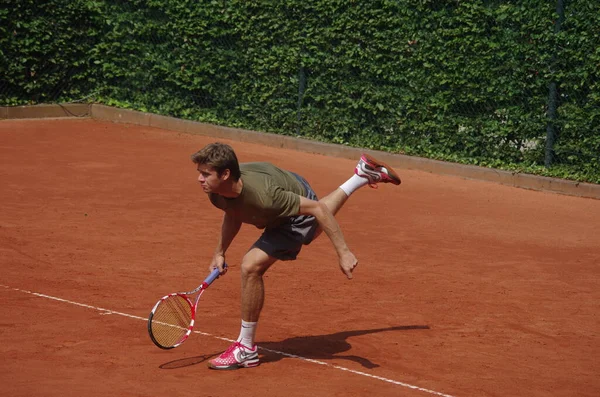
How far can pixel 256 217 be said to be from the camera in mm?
7367

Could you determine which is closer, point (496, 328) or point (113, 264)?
point (496, 328)

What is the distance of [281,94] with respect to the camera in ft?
60.4

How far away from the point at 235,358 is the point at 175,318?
2.09 ft

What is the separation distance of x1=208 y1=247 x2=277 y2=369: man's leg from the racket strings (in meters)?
0.37

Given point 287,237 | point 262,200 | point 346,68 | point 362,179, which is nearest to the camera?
point 262,200

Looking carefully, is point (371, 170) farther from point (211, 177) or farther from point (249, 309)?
point (211, 177)

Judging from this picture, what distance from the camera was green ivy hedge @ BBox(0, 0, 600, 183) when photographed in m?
15.6

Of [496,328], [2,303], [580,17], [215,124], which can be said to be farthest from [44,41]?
[496,328]

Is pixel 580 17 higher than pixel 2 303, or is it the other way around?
pixel 580 17

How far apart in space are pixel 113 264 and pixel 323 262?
A: 215 centimetres

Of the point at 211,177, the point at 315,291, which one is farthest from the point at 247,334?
the point at 315,291

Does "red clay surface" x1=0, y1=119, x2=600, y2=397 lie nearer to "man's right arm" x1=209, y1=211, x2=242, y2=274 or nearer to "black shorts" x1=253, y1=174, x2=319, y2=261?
"man's right arm" x1=209, y1=211, x2=242, y2=274

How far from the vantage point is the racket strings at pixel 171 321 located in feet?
24.3

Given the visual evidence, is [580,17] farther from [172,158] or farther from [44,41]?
[44,41]
